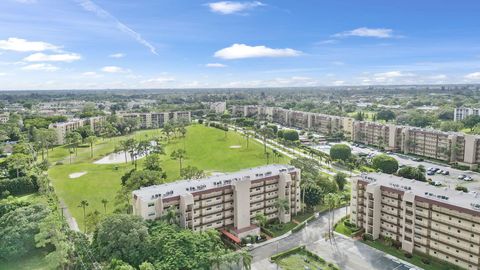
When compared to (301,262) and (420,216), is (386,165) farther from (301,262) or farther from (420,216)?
(301,262)

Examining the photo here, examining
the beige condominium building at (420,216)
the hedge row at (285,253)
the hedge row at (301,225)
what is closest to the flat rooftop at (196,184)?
the hedge row at (301,225)

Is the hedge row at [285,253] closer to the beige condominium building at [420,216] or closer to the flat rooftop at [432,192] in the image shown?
the beige condominium building at [420,216]

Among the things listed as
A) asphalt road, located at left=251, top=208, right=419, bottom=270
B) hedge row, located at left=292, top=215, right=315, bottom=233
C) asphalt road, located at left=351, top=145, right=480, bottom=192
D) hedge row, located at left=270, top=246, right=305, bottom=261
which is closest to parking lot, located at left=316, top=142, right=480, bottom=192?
asphalt road, located at left=351, top=145, right=480, bottom=192

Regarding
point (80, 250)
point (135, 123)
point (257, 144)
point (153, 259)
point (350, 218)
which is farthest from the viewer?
point (135, 123)

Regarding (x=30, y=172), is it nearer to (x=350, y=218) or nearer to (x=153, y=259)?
(x=153, y=259)

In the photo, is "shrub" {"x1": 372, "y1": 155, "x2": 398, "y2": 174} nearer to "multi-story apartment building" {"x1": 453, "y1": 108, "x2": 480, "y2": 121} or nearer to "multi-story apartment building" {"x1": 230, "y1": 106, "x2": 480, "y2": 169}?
"multi-story apartment building" {"x1": 230, "y1": 106, "x2": 480, "y2": 169}

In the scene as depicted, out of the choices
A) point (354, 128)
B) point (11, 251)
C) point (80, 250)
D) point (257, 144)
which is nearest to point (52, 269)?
point (80, 250)

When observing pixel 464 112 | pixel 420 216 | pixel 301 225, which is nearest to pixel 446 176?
pixel 420 216
